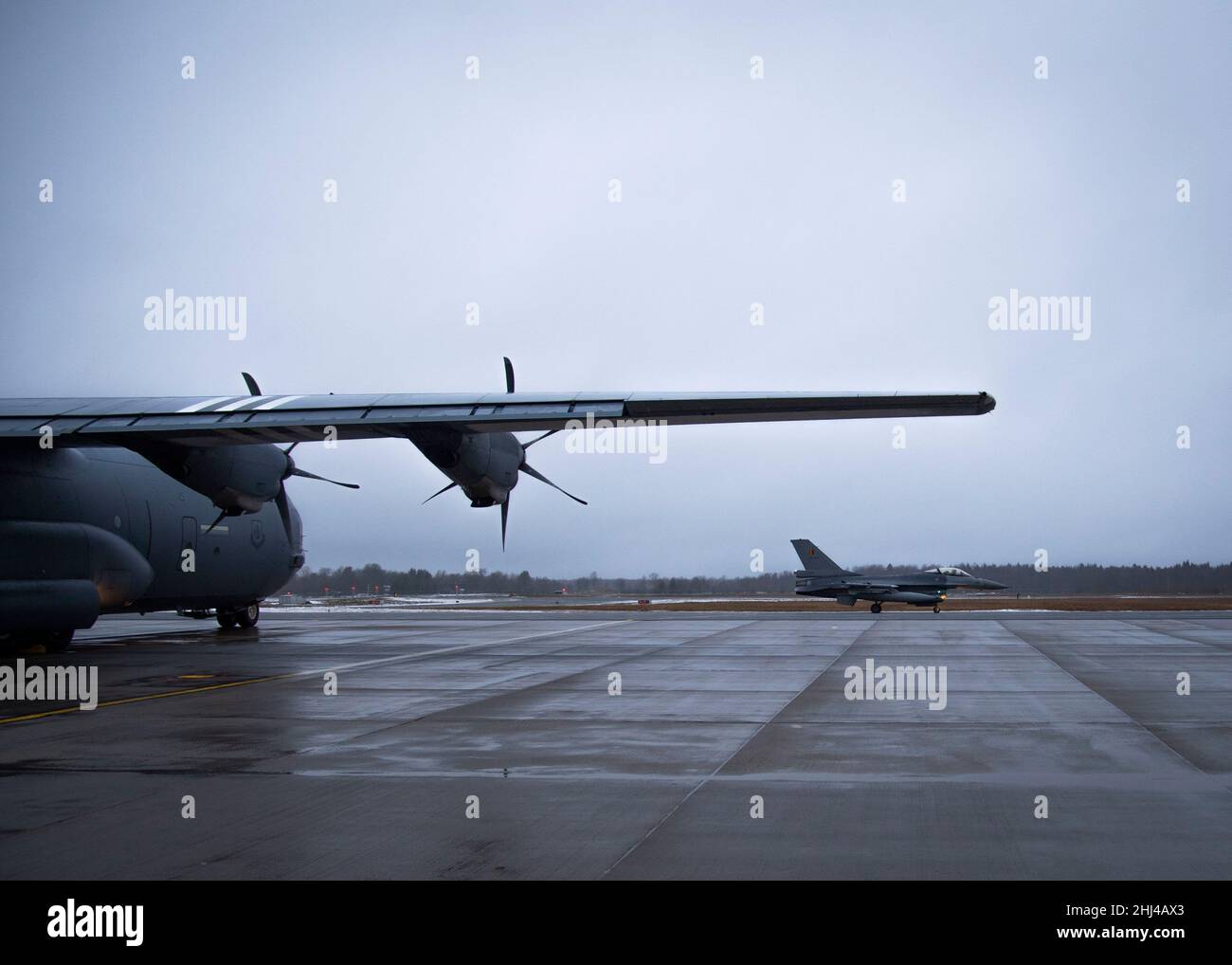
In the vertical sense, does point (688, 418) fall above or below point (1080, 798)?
above

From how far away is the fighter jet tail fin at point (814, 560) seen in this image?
2083 inches

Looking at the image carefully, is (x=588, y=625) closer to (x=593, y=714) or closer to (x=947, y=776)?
(x=593, y=714)

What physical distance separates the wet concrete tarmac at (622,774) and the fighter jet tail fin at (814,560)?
114 ft

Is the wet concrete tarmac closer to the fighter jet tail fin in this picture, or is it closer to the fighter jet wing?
the fighter jet wing

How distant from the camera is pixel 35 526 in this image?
19609 mm

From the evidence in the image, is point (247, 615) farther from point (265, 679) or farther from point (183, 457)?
point (265, 679)

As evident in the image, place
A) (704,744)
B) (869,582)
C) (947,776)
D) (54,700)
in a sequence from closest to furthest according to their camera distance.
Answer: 1. (947,776)
2. (704,744)
3. (54,700)
4. (869,582)

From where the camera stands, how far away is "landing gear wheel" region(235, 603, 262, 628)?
30453mm

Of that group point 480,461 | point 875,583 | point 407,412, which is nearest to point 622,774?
point 407,412

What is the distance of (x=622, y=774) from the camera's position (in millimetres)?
8539

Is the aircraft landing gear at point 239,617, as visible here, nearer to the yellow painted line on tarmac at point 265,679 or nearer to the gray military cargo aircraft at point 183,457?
the gray military cargo aircraft at point 183,457

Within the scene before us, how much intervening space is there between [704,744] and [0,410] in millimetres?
14999
